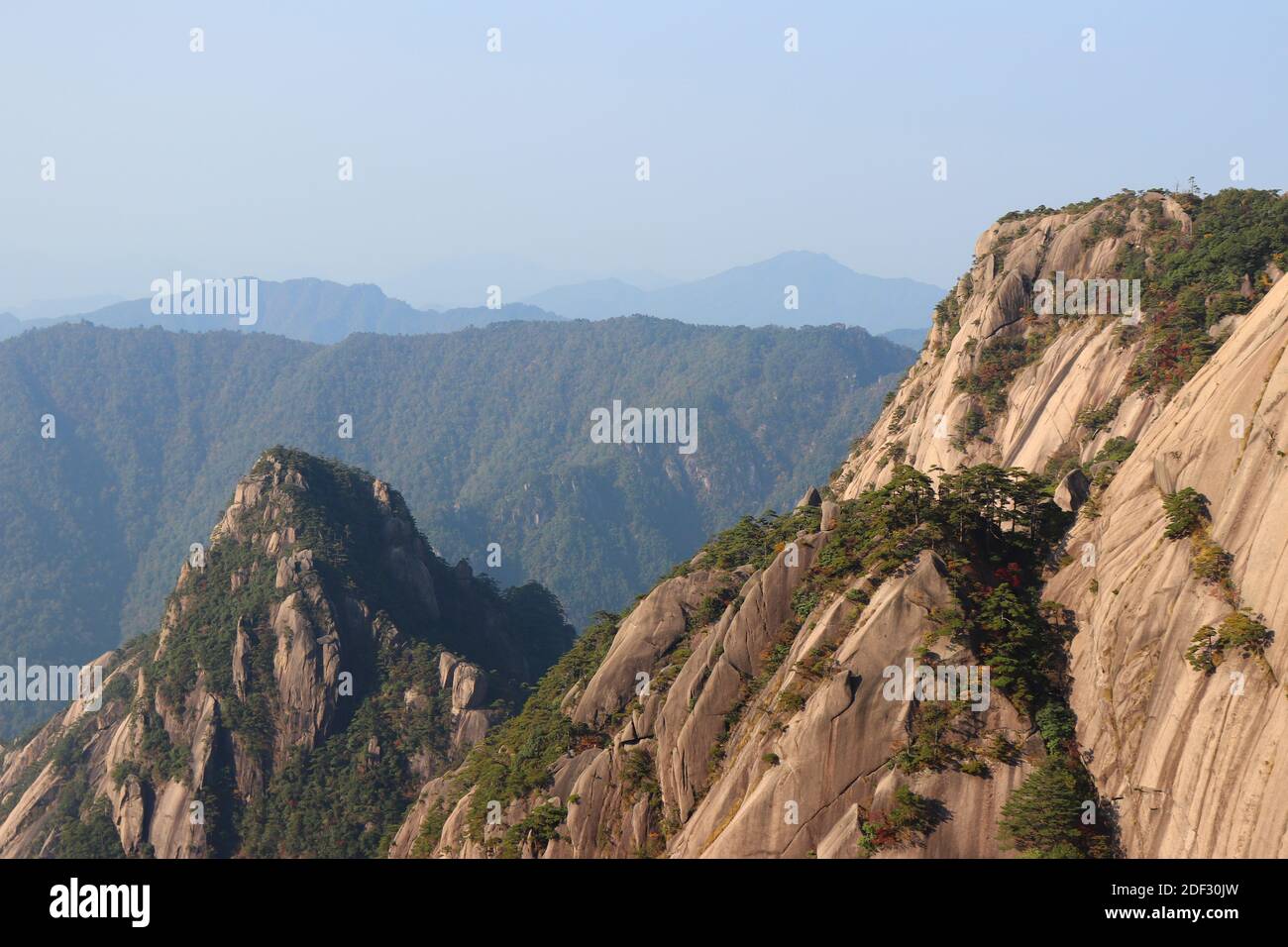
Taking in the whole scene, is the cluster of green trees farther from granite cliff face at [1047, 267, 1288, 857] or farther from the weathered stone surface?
granite cliff face at [1047, 267, 1288, 857]

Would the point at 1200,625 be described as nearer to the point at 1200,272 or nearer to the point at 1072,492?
the point at 1072,492

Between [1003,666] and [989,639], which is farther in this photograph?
[989,639]

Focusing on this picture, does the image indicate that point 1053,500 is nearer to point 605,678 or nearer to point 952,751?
point 952,751

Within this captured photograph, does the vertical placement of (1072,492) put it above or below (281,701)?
above

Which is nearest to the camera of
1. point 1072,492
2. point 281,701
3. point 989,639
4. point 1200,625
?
point 1200,625

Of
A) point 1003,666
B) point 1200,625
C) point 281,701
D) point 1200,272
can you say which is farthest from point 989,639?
point 281,701

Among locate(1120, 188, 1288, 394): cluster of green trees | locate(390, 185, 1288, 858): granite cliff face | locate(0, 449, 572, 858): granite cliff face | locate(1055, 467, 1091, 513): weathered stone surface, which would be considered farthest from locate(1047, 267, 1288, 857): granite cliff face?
locate(0, 449, 572, 858): granite cliff face
